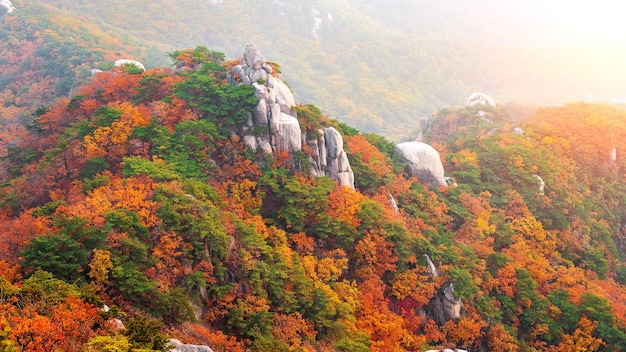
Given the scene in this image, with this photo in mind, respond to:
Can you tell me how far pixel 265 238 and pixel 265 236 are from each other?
60 centimetres

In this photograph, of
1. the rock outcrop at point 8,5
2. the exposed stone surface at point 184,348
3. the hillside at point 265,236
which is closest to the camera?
the exposed stone surface at point 184,348

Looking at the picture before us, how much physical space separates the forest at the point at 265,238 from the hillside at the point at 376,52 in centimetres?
6352

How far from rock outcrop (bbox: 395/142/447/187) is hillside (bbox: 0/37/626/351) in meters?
1.46

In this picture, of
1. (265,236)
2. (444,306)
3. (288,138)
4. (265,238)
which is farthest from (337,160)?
(444,306)

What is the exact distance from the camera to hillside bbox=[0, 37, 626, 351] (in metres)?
20.6

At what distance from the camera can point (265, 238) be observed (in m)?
29.2

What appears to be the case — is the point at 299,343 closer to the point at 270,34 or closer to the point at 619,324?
the point at 619,324

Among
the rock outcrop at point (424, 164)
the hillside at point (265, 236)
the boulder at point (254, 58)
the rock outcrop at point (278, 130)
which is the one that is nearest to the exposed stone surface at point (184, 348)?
the hillside at point (265, 236)

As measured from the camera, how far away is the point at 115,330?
51.2 feet

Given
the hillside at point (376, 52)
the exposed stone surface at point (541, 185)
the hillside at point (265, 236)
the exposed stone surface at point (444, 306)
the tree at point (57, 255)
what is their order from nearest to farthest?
the tree at point (57, 255) < the hillside at point (265, 236) < the exposed stone surface at point (444, 306) < the exposed stone surface at point (541, 185) < the hillside at point (376, 52)

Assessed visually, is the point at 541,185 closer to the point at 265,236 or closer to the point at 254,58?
the point at 254,58

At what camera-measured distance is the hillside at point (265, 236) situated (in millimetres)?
20625

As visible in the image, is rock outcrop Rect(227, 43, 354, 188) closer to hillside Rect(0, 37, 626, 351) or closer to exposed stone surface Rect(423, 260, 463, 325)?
hillside Rect(0, 37, 626, 351)

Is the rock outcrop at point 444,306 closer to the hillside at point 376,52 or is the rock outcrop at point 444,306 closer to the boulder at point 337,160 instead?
the boulder at point 337,160
